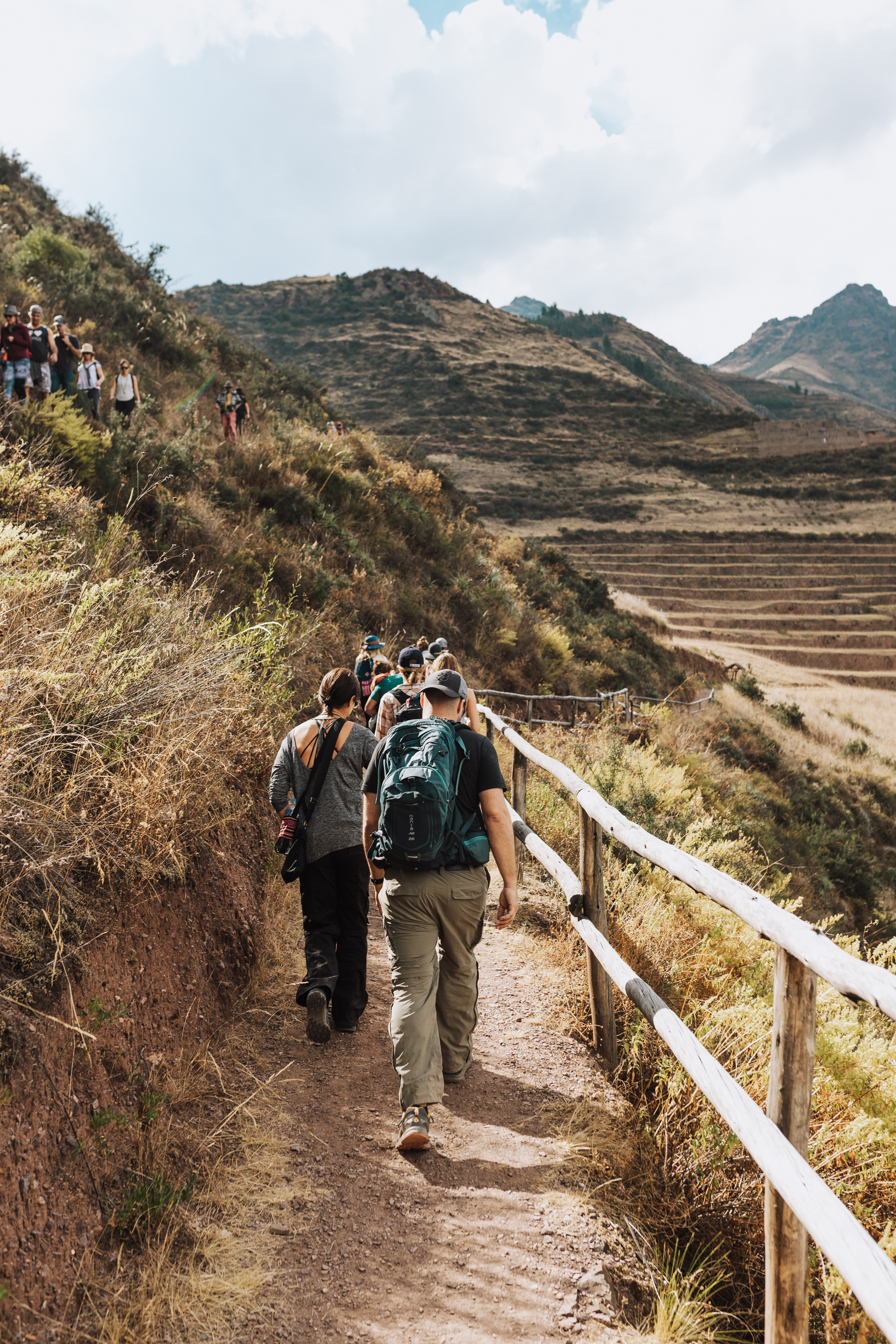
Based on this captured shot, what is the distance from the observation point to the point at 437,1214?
2.71 m

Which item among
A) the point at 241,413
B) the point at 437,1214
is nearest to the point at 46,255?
the point at 241,413

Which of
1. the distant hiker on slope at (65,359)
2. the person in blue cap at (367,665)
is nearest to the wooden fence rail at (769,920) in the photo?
the person in blue cap at (367,665)

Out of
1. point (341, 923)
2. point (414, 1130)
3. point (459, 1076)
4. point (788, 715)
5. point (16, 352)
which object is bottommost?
point (788, 715)

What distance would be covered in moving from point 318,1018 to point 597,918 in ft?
4.71

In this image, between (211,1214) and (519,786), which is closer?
(211,1214)

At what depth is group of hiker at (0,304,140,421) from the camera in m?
8.48

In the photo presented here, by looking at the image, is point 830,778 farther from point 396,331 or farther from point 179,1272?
point 396,331

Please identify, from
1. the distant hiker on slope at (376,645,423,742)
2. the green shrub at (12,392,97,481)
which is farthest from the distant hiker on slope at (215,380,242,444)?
the distant hiker on slope at (376,645,423,742)

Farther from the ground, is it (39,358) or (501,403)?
(501,403)

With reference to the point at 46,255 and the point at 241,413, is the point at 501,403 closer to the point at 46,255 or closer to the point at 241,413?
the point at 46,255

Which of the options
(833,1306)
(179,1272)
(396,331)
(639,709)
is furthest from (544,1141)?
(396,331)

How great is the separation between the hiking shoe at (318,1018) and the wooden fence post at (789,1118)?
2197mm

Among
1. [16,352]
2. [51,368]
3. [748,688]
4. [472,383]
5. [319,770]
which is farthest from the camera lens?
[472,383]

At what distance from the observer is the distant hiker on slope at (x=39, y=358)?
8867 millimetres
